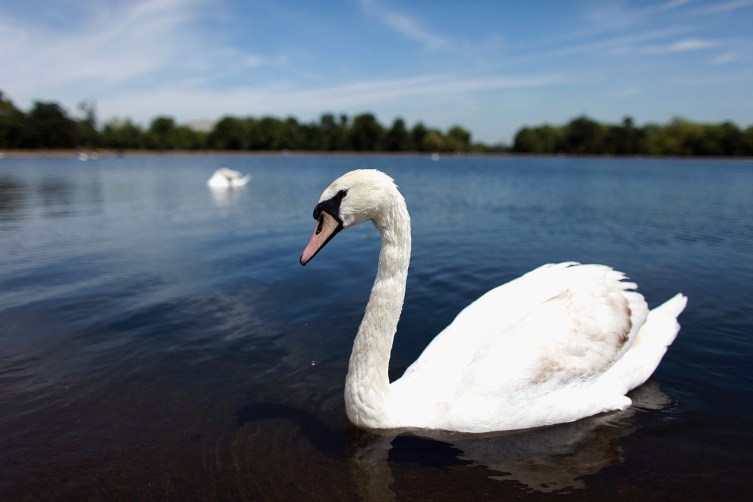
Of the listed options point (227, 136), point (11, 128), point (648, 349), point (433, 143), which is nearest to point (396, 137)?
point (433, 143)

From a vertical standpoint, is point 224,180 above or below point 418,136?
below

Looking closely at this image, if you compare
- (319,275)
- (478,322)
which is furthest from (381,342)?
(319,275)

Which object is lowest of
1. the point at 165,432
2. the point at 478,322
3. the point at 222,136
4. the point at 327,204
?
the point at 165,432

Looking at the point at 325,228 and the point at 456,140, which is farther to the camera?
the point at 456,140

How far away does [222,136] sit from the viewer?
15575 centimetres

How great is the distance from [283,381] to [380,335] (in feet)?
5.75

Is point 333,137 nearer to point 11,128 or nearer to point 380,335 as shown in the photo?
point 11,128

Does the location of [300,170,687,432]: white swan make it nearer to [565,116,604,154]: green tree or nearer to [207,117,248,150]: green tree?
[207,117,248,150]: green tree

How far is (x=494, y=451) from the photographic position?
3953 millimetres

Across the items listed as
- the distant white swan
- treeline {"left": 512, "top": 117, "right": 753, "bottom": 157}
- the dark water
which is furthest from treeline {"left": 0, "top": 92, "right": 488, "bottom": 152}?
the dark water

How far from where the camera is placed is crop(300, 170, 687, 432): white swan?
3.82 metres

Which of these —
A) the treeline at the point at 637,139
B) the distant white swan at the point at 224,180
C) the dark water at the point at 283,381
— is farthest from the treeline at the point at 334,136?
the dark water at the point at 283,381

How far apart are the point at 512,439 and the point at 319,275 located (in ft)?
19.6

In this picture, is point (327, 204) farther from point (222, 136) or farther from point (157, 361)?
point (222, 136)
